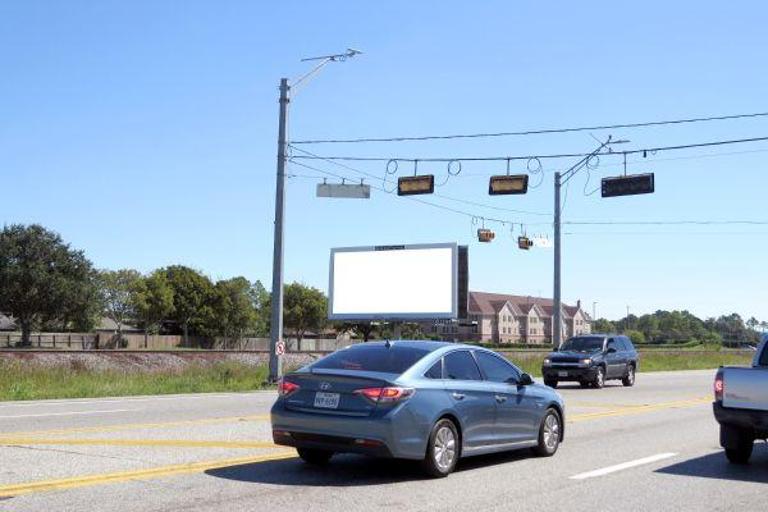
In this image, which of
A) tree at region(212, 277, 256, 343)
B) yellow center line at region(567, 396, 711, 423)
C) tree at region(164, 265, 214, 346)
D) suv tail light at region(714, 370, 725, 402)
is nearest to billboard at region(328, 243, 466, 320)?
yellow center line at region(567, 396, 711, 423)

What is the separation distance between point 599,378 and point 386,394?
22290 millimetres

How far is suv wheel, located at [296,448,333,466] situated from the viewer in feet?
33.8

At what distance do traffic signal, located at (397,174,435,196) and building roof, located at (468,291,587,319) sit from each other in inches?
4809

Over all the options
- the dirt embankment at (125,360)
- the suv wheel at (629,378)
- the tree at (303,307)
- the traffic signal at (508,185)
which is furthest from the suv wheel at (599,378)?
the tree at (303,307)

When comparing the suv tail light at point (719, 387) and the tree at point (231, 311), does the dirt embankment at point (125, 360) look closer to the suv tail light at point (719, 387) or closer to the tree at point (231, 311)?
the suv tail light at point (719, 387)

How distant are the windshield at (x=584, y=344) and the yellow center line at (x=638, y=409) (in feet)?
21.5

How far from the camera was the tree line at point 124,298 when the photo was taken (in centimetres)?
8044

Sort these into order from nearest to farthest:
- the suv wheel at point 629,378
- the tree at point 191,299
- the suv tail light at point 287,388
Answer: the suv tail light at point 287,388 < the suv wheel at point 629,378 < the tree at point 191,299

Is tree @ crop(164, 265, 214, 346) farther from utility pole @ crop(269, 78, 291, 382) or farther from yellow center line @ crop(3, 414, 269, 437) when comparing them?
yellow center line @ crop(3, 414, 269, 437)

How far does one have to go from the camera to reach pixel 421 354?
10.1 m

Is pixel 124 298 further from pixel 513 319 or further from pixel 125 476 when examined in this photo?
pixel 125 476

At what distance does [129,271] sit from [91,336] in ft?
96.1

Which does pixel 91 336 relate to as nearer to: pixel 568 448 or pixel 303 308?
pixel 303 308

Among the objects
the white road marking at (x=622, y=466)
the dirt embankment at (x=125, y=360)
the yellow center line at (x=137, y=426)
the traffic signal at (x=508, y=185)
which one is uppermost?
the traffic signal at (x=508, y=185)
